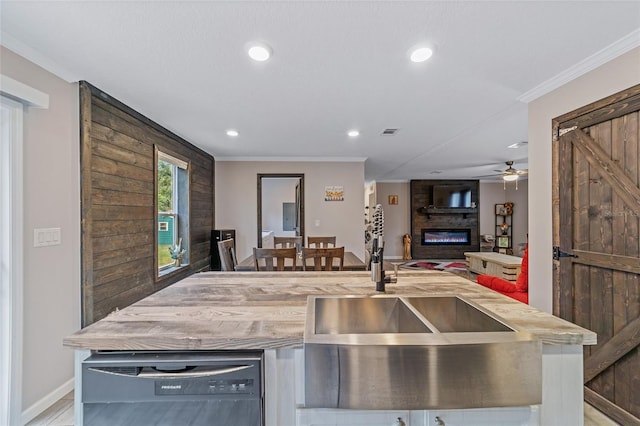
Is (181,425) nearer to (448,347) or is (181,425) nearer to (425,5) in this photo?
(448,347)

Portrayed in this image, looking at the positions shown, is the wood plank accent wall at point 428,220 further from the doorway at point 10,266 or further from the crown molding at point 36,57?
the doorway at point 10,266

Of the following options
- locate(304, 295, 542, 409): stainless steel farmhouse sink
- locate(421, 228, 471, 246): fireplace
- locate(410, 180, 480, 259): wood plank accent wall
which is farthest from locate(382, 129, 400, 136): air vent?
locate(421, 228, 471, 246): fireplace

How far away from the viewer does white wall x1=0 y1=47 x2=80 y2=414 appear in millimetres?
1904

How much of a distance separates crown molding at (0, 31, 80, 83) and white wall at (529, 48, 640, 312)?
12.0 ft

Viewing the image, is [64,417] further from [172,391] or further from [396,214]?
[396,214]

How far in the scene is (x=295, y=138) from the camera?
4.12 meters

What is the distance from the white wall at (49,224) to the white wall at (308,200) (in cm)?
322

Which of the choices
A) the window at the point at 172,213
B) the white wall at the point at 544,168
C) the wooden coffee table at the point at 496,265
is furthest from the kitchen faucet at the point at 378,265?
the wooden coffee table at the point at 496,265

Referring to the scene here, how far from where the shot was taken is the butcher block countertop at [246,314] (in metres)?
0.98

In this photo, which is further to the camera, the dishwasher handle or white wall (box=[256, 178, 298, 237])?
white wall (box=[256, 178, 298, 237])

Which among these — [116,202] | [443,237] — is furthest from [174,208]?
[443,237]

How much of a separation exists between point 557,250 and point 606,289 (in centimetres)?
43

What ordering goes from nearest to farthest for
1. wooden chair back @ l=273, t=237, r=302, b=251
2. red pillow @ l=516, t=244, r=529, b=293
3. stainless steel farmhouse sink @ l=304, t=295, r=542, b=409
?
stainless steel farmhouse sink @ l=304, t=295, r=542, b=409 → red pillow @ l=516, t=244, r=529, b=293 → wooden chair back @ l=273, t=237, r=302, b=251

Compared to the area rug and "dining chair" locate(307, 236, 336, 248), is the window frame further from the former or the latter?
the area rug
